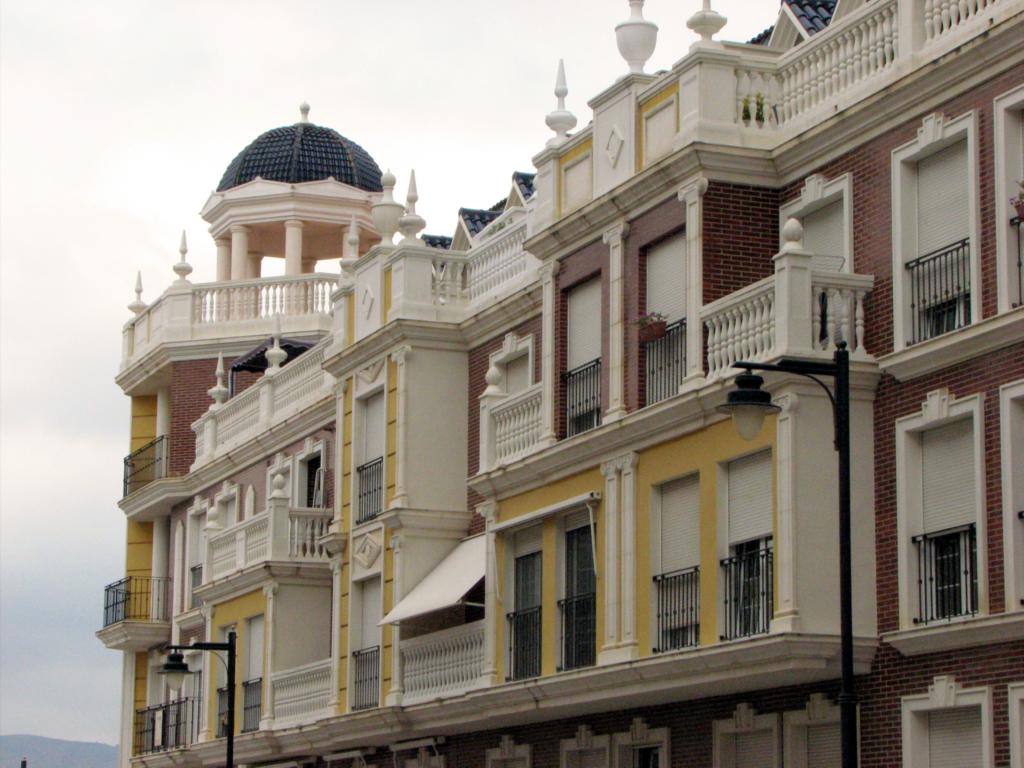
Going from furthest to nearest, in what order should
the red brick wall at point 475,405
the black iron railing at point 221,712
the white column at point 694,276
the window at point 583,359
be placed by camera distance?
the black iron railing at point 221,712 → the red brick wall at point 475,405 → the window at point 583,359 → the white column at point 694,276

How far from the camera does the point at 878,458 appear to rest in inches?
970

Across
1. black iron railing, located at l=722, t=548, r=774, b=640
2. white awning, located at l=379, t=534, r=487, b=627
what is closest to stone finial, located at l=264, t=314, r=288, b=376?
white awning, located at l=379, t=534, r=487, b=627

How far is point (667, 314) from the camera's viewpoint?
27.8 meters

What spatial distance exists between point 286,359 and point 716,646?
24.1 m

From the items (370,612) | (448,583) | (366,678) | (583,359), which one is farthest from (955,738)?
(370,612)

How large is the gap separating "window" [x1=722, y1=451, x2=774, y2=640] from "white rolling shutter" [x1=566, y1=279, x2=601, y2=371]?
4.23 meters

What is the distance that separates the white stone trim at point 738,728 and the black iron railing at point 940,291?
4.92 metres

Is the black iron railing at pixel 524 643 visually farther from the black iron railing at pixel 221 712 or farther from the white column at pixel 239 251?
the white column at pixel 239 251

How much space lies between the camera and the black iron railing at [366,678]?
116 feet

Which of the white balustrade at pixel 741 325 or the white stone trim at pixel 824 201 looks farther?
the white stone trim at pixel 824 201

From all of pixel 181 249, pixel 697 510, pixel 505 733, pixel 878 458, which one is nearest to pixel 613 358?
pixel 697 510

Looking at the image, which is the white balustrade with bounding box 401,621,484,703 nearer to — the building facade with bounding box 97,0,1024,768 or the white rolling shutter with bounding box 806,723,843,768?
the building facade with bounding box 97,0,1024,768

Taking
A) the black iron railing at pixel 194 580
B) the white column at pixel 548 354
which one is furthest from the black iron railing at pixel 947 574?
the black iron railing at pixel 194 580

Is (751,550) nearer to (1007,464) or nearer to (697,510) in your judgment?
(697,510)
